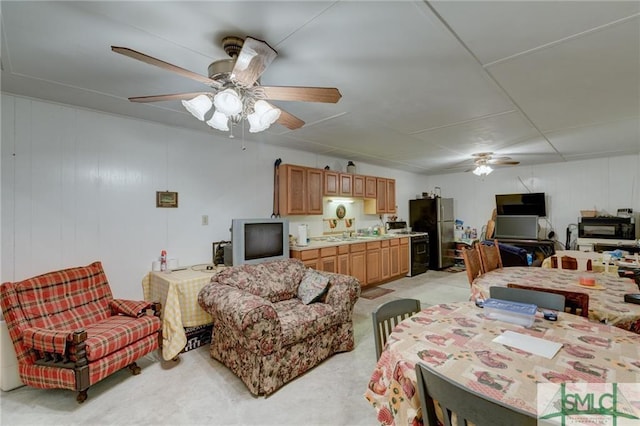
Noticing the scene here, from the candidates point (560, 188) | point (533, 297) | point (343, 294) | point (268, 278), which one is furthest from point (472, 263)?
point (560, 188)

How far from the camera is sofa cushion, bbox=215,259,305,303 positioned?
2.78m

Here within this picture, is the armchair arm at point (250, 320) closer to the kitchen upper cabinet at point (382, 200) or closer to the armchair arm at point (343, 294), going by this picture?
the armchair arm at point (343, 294)

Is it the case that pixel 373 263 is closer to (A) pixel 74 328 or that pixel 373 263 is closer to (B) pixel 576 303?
(B) pixel 576 303

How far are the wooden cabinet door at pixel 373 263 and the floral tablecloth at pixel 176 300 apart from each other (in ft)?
9.38

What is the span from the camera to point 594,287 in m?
2.16

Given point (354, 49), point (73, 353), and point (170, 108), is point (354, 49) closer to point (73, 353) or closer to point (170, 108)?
point (170, 108)

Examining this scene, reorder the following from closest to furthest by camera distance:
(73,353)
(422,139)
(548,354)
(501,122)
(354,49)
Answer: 1. (548,354)
2. (354,49)
3. (73,353)
4. (501,122)
5. (422,139)

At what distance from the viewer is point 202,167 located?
3625 millimetres

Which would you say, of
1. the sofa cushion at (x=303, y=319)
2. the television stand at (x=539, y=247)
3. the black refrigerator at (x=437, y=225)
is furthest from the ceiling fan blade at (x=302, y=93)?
the television stand at (x=539, y=247)

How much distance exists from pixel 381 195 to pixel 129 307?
4637 millimetres

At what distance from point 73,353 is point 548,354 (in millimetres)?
2875

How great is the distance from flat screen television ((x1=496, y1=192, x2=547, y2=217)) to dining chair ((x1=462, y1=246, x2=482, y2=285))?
401 cm

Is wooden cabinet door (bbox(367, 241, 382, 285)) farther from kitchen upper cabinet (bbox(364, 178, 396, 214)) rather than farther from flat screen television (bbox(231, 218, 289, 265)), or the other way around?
flat screen television (bbox(231, 218, 289, 265))

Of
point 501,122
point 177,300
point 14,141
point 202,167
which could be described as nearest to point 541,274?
point 501,122
